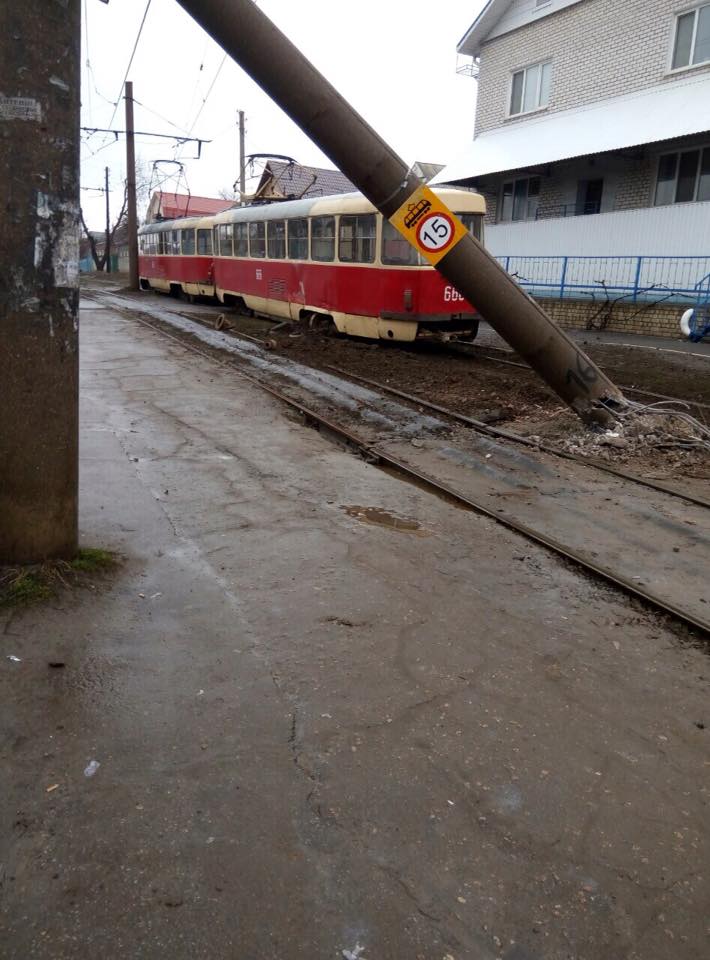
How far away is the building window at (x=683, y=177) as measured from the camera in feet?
59.8

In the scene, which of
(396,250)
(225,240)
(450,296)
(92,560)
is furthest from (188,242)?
(92,560)

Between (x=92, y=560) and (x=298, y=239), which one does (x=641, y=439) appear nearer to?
(x=92, y=560)

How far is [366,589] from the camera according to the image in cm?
429

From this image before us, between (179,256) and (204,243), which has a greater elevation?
(204,243)

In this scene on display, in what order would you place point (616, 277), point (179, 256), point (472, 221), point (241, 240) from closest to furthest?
point (472, 221) → point (616, 277) → point (241, 240) → point (179, 256)

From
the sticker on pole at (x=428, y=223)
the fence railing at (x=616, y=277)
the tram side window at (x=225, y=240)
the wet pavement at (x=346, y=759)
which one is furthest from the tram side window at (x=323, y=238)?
the wet pavement at (x=346, y=759)

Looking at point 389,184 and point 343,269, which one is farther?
point 343,269

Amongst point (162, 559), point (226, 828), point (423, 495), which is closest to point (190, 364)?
point (423, 495)

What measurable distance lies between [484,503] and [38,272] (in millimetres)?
3930

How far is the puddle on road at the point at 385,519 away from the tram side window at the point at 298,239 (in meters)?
11.5

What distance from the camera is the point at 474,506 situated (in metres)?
5.98

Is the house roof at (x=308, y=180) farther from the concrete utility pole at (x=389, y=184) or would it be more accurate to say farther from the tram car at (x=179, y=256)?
the concrete utility pole at (x=389, y=184)

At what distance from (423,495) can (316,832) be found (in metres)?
4.03

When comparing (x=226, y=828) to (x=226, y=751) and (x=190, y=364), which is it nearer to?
(x=226, y=751)
